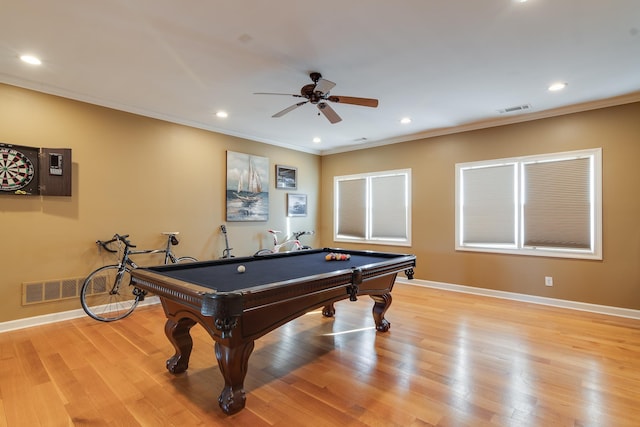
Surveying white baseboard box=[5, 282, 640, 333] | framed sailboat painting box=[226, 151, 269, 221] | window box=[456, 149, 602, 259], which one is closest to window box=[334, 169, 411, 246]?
window box=[456, 149, 602, 259]

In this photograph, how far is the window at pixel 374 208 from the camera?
6.02m

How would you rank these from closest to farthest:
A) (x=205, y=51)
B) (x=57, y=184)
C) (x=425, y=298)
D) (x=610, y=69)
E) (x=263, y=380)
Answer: (x=263, y=380)
(x=205, y=51)
(x=610, y=69)
(x=57, y=184)
(x=425, y=298)

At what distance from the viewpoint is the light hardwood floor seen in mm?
1988

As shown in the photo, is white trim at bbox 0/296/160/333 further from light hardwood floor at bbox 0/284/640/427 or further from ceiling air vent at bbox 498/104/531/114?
ceiling air vent at bbox 498/104/531/114

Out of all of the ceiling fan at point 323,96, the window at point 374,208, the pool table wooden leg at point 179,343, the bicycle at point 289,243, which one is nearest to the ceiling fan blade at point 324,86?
the ceiling fan at point 323,96

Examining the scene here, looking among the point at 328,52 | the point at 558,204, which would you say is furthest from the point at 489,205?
the point at 328,52

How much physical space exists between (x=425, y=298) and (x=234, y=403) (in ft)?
11.7

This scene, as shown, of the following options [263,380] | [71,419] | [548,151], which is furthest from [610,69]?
[71,419]

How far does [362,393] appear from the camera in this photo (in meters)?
2.23

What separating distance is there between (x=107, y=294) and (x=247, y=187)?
106 inches

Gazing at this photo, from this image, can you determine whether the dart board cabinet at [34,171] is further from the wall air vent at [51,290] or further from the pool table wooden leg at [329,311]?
the pool table wooden leg at [329,311]

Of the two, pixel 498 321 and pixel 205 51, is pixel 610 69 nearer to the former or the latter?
pixel 498 321

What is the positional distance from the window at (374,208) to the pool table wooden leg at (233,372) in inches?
175

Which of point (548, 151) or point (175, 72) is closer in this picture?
point (175, 72)
